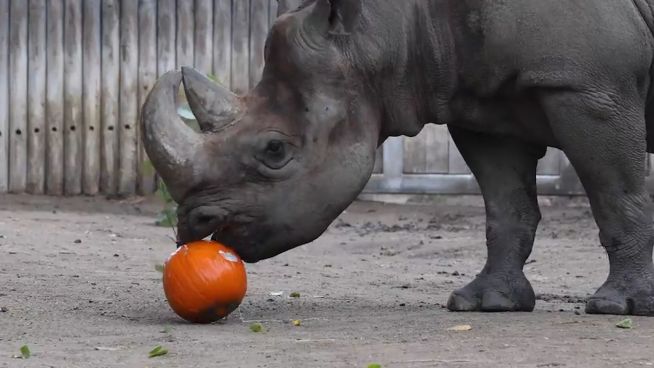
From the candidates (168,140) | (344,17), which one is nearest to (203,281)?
(168,140)

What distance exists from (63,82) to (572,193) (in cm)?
492

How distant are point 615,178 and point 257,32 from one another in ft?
27.2

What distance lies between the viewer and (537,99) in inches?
243

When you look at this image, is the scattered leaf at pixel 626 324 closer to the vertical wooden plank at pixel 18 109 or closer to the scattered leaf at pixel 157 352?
the scattered leaf at pixel 157 352

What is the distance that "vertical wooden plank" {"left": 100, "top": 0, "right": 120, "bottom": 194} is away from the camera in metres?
13.9

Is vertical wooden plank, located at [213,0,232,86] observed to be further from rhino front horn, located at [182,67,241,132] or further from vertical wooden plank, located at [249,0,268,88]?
Result: rhino front horn, located at [182,67,241,132]

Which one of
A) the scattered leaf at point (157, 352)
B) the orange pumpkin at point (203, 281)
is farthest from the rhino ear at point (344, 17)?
the scattered leaf at point (157, 352)

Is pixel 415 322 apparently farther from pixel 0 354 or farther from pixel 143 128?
pixel 0 354

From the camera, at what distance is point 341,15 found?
621 cm

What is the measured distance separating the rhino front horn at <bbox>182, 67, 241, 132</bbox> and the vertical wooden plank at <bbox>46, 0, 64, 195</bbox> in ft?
26.1

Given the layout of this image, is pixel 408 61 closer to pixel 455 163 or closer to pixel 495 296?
pixel 495 296

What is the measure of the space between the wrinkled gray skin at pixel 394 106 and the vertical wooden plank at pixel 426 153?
300 inches

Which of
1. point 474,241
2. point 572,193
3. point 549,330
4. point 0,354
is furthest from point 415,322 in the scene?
point 572,193

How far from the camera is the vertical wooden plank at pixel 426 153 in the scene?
14008 millimetres
